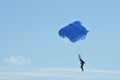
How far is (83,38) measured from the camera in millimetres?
172250

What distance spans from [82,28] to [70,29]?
1733 mm

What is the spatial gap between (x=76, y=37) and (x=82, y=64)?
4.73 metres

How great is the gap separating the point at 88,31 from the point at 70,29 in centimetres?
273

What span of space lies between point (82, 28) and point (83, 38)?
149cm

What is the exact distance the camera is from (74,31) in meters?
172

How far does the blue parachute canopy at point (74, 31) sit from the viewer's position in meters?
172

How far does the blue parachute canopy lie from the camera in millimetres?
172000

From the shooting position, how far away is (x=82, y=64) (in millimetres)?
174625

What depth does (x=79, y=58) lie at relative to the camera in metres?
174

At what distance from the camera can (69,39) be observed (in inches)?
6777

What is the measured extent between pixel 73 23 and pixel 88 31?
127 inches

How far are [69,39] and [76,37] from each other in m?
1.04

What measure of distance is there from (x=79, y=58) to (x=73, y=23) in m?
5.15
